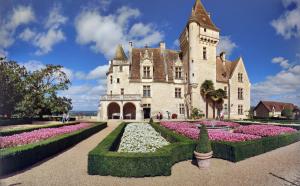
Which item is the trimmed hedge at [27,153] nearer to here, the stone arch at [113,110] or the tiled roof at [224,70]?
the stone arch at [113,110]

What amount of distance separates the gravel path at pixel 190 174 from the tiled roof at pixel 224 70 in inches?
1090

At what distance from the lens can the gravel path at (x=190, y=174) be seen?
21.0 ft

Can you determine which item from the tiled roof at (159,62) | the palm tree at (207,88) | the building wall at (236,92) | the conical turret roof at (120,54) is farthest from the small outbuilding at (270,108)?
the conical turret roof at (120,54)

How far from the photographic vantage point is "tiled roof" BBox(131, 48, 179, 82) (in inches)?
1325

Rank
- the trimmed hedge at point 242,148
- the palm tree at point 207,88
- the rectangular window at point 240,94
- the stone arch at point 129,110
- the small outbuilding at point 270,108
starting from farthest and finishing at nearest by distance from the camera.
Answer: the small outbuilding at point 270,108
the rectangular window at point 240,94
the stone arch at point 129,110
the palm tree at point 207,88
the trimmed hedge at point 242,148

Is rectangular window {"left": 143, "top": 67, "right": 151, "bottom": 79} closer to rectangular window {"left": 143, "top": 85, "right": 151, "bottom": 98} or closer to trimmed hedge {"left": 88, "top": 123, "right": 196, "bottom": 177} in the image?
rectangular window {"left": 143, "top": 85, "right": 151, "bottom": 98}

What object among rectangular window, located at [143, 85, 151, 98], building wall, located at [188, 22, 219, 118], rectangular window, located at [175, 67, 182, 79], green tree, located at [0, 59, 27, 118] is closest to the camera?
green tree, located at [0, 59, 27, 118]

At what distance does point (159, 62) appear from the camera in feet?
116

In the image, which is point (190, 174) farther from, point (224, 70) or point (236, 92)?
Answer: point (224, 70)

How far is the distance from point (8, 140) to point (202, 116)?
26.3 meters

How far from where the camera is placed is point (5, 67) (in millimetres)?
22641

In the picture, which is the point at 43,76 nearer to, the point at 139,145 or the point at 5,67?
the point at 5,67

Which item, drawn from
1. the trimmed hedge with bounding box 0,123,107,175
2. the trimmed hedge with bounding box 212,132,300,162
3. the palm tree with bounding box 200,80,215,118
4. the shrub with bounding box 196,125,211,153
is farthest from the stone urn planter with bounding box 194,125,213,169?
the palm tree with bounding box 200,80,215,118

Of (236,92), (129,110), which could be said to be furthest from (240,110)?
(129,110)
